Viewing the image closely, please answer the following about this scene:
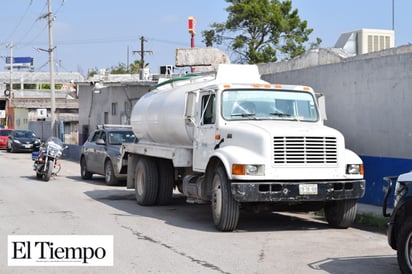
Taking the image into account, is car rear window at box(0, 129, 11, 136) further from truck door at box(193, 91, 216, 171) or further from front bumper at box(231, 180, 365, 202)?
front bumper at box(231, 180, 365, 202)

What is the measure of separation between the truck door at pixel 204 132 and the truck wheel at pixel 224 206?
0.77 meters

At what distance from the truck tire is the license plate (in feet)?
15.8

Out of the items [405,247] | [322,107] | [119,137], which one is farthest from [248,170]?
[119,137]

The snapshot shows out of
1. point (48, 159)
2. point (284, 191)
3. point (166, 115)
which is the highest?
point (166, 115)

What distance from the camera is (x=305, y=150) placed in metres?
10.5

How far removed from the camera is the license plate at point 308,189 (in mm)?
10352

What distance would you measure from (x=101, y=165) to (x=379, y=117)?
9.43 m

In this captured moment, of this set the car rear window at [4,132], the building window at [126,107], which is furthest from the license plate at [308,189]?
the car rear window at [4,132]

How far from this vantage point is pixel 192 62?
25797 millimetres

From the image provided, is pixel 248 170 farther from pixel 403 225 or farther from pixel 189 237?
pixel 403 225

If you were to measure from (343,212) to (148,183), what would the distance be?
190 inches

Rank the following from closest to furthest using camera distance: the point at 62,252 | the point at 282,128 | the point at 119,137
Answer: the point at 62,252 → the point at 282,128 → the point at 119,137

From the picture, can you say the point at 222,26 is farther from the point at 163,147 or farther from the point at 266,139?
the point at 266,139

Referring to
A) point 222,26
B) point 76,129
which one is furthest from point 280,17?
point 76,129
